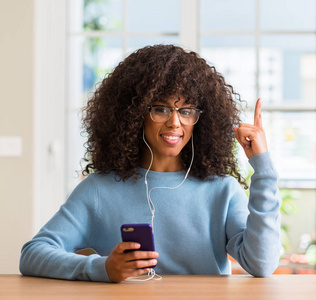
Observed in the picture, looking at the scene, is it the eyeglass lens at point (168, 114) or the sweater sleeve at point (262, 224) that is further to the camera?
the eyeglass lens at point (168, 114)

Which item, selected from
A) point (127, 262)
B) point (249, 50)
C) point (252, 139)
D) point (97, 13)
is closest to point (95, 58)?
point (97, 13)

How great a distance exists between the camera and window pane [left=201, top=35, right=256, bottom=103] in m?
4.03

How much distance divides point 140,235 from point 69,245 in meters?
0.41

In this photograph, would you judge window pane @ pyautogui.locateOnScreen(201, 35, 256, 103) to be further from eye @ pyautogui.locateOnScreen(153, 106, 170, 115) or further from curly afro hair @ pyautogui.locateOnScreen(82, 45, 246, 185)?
eye @ pyautogui.locateOnScreen(153, 106, 170, 115)

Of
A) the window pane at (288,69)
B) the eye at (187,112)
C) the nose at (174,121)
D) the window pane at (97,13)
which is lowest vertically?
the nose at (174,121)

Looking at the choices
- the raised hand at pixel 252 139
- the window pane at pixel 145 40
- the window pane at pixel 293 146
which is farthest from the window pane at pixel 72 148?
the raised hand at pixel 252 139

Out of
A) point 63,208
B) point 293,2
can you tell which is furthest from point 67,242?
point 293,2

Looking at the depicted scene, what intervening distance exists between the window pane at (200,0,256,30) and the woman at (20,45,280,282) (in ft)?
7.49

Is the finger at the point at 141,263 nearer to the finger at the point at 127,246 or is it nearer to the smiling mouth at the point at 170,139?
the finger at the point at 127,246

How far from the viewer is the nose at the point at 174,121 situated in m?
1.73

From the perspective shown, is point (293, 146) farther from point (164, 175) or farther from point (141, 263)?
point (141, 263)

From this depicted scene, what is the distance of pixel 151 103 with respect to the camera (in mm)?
1769

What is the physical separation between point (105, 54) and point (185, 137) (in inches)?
151

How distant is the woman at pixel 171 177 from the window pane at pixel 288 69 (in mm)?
2460
